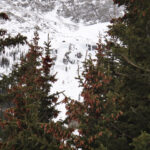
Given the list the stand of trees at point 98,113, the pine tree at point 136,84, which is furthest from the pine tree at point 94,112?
the pine tree at point 136,84

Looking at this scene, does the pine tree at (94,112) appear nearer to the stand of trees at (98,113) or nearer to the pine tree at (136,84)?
the stand of trees at (98,113)

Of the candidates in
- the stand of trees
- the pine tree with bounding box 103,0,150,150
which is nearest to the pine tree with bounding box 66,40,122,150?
the stand of trees

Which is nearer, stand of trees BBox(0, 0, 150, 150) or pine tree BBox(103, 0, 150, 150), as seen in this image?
stand of trees BBox(0, 0, 150, 150)

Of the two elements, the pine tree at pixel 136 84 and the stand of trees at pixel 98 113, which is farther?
the pine tree at pixel 136 84

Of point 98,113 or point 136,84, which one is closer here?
point 98,113

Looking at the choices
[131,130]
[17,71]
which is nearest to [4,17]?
[17,71]

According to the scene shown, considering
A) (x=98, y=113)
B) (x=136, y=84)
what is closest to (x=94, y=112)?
(x=98, y=113)

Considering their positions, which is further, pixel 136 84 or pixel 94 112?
pixel 136 84

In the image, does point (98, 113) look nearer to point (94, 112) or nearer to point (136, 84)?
point (94, 112)

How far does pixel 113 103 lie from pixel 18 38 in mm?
5633

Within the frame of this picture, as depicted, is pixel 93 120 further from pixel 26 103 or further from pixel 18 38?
pixel 18 38

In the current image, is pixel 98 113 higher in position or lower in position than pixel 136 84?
lower

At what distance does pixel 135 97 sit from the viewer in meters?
5.28

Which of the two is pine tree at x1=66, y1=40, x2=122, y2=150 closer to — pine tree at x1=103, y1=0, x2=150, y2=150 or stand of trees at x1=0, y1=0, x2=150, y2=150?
stand of trees at x1=0, y1=0, x2=150, y2=150
